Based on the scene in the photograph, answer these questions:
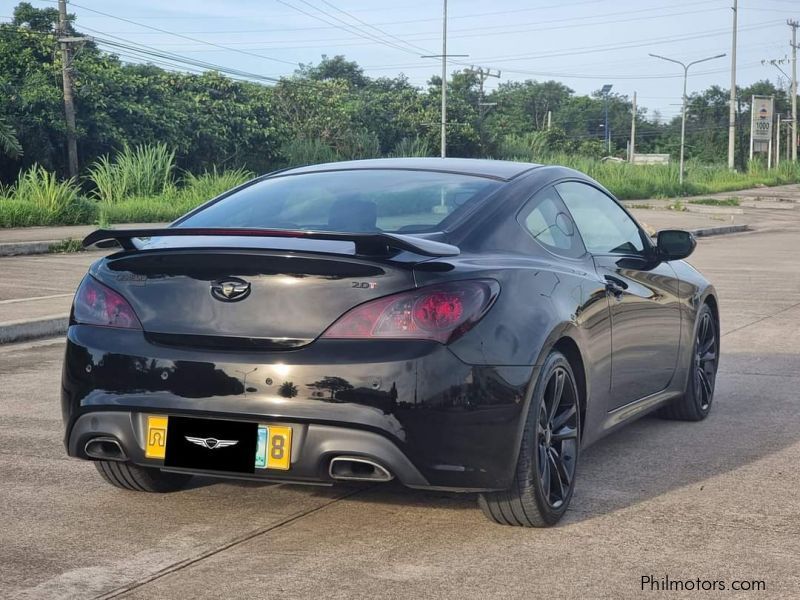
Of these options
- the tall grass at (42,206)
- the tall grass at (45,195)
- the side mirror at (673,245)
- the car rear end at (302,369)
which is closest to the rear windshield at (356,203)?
the car rear end at (302,369)

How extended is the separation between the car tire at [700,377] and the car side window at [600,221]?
0.79 m

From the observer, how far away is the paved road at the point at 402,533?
12.5 ft

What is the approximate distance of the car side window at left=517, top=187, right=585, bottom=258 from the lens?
4941 mm

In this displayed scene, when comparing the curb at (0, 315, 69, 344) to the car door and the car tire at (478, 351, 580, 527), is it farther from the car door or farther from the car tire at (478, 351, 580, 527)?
the car tire at (478, 351, 580, 527)

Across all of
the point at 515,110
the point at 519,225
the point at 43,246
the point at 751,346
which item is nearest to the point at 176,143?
the point at 43,246

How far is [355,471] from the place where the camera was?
4.09 metres

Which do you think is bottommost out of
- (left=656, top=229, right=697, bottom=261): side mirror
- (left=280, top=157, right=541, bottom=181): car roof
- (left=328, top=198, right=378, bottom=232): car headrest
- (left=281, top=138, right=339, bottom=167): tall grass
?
(left=656, top=229, right=697, bottom=261): side mirror

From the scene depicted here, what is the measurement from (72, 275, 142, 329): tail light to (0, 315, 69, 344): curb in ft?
17.9

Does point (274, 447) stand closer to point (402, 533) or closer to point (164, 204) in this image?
point (402, 533)

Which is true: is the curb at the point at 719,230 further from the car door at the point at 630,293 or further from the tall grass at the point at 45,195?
the car door at the point at 630,293

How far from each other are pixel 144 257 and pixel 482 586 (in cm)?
164

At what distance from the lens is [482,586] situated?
3793 mm

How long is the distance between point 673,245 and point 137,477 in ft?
9.16

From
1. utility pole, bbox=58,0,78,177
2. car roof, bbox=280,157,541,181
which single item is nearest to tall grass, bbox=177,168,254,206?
utility pole, bbox=58,0,78,177
